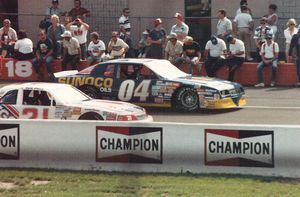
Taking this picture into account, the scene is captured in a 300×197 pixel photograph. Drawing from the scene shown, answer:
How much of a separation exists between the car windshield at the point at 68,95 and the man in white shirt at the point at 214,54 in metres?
7.26

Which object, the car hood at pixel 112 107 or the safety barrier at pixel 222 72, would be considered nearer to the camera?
the car hood at pixel 112 107

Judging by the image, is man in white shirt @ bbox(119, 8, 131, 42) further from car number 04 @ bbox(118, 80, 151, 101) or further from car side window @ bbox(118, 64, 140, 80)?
car number 04 @ bbox(118, 80, 151, 101)

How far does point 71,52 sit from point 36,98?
8.01 m

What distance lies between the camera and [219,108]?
16469 mm

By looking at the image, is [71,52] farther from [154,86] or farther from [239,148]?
[239,148]

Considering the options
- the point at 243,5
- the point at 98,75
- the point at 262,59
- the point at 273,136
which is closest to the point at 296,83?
the point at 262,59

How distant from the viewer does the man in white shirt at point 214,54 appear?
20938 mm

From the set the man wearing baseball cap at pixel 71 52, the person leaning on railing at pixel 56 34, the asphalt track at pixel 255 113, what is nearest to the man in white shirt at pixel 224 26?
the asphalt track at pixel 255 113

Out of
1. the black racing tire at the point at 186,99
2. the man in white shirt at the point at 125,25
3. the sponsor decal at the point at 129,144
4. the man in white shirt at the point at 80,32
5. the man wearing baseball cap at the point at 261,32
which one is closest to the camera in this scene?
the sponsor decal at the point at 129,144

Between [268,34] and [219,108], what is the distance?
18.3 feet

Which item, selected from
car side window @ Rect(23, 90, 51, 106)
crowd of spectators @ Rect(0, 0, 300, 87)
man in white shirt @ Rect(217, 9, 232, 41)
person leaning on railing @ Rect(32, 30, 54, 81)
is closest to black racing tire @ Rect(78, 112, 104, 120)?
car side window @ Rect(23, 90, 51, 106)

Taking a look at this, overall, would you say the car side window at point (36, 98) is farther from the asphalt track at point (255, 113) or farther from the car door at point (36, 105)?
the asphalt track at point (255, 113)

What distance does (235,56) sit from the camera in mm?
20969

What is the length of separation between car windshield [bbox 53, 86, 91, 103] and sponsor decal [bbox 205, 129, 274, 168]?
4.38 m
